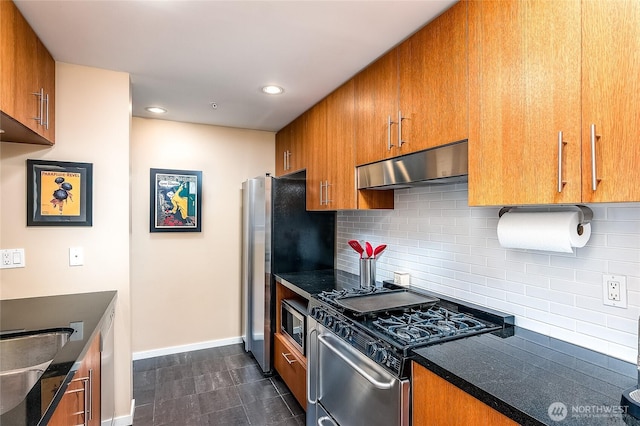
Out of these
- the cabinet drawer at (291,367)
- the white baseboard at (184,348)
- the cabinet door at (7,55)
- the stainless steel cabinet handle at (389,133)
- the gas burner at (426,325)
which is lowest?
the white baseboard at (184,348)

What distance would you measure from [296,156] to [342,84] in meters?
1.00

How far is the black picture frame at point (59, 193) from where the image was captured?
2.02 meters

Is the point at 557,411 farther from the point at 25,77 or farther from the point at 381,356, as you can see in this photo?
the point at 25,77

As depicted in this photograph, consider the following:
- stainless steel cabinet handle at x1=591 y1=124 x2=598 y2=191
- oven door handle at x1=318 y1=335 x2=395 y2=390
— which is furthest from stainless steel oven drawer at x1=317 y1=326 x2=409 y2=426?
stainless steel cabinet handle at x1=591 y1=124 x2=598 y2=191

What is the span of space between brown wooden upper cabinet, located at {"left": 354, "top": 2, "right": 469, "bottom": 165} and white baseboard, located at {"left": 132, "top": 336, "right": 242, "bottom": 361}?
2.59 m

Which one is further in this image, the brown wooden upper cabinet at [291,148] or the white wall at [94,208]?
the brown wooden upper cabinet at [291,148]

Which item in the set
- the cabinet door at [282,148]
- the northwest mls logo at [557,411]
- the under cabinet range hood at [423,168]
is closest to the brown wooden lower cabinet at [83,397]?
the northwest mls logo at [557,411]

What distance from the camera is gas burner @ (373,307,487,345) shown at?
1.46 metres

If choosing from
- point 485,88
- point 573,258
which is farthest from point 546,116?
point 573,258

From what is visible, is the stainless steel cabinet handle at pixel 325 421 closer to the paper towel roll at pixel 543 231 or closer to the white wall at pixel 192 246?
the paper towel roll at pixel 543 231

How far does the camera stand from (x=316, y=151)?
2820mm

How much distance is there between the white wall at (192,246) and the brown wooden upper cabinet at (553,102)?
275 centimetres

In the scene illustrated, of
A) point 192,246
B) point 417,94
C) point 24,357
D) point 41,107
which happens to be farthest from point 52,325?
point 417,94

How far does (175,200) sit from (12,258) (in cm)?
149
